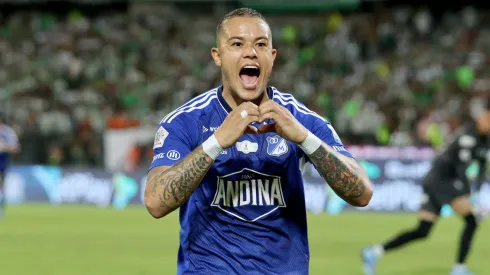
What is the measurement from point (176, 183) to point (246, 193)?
0.41m

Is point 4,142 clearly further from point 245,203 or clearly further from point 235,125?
point 235,125

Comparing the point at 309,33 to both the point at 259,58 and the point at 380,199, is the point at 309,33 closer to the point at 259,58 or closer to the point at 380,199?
the point at 380,199

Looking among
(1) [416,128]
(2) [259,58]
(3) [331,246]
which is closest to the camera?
(2) [259,58]

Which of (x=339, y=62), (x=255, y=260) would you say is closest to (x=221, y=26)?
(x=255, y=260)

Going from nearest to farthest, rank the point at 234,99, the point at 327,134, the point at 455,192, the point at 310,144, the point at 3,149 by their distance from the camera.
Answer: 1. the point at 310,144
2. the point at 327,134
3. the point at 234,99
4. the point at 455,192
5. the point at 3,149

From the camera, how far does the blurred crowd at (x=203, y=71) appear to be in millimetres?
22953

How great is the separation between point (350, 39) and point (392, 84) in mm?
3719

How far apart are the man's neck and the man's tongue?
160 mm

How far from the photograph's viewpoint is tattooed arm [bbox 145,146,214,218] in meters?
3.84

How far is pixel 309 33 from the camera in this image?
94.1 feet

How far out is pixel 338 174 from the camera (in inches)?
156

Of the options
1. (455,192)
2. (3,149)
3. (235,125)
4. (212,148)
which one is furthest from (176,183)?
(3,149)

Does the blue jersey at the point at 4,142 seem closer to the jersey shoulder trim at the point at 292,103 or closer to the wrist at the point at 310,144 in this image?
the jersey shoulder trim at the point at 292,103

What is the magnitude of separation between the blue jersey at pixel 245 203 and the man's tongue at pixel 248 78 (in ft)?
0.90
